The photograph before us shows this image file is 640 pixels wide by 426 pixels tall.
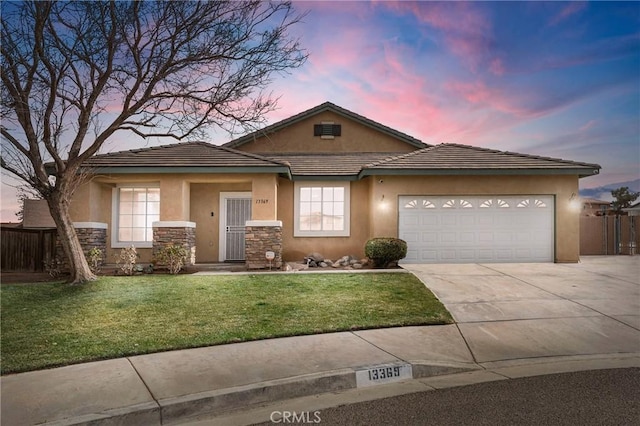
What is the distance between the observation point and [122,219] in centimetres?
1648

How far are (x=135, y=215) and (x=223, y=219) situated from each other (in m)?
3.14

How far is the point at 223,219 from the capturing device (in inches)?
674

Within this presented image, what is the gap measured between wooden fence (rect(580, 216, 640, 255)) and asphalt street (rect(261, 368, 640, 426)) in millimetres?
16433

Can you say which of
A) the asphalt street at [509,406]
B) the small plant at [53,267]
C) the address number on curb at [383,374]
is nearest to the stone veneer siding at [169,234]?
the small plant at [53,267]

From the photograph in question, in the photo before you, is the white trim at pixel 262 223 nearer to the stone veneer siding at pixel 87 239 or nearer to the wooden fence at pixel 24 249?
the stone veneer siding at pixel 87 239

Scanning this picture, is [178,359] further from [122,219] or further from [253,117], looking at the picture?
[122,219]

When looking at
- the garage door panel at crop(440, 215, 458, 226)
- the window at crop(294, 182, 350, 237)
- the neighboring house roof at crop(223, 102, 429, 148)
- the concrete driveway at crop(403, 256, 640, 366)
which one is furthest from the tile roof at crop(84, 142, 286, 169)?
the concrete driveway at crop(403, 256, 640, 366)

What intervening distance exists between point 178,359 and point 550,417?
464cm

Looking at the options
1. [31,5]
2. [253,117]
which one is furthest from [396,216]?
[31,5]

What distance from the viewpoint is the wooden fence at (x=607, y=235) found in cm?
2008

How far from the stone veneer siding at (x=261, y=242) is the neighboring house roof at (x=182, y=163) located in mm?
1900

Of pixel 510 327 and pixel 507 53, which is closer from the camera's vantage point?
pixel 510 327

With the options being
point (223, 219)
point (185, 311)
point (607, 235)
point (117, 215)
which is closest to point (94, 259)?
point (117, 215)

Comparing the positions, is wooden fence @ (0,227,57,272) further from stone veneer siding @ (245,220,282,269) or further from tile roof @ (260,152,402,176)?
tile roof @ (260,152,402,176)
